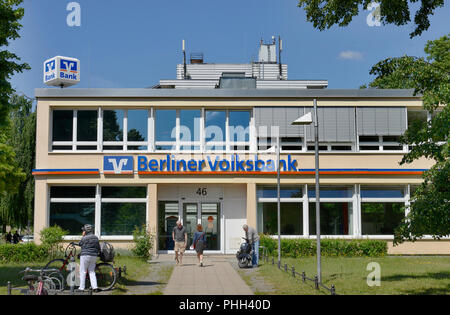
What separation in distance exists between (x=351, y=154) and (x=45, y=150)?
13151 mm

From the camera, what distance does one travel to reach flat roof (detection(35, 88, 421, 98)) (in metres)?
23.9

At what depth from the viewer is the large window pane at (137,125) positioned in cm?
2427

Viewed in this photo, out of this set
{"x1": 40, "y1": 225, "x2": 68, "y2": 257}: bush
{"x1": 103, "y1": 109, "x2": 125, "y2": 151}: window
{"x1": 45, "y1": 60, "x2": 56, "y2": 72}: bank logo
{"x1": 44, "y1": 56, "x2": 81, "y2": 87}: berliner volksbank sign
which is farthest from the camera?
{"x1": 45, "y1": 60, "x2": 56, "y2": 72}: bank logo

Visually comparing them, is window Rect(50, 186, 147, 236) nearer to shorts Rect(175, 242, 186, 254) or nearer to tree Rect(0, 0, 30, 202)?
shorts Rect(175, 242, 186, 254)

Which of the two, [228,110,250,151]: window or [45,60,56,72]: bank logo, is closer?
[228,110,250,151]: window

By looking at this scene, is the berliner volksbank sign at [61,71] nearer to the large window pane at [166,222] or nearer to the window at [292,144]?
the large window pane at [166,222]

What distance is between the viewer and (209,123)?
2445cm

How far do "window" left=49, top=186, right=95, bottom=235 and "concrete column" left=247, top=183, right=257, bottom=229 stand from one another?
6624 mm

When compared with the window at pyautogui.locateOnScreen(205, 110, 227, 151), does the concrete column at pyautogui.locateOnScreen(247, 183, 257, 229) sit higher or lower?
lower

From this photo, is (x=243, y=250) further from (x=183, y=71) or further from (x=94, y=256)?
(x=183, y=71)

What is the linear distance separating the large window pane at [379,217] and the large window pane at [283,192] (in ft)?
9.52

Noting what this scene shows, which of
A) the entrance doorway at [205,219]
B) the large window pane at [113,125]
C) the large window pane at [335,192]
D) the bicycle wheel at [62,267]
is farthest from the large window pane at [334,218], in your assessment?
the bicycle wheel at [62,267]

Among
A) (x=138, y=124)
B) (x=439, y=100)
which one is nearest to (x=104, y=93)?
(x=138, y=124)

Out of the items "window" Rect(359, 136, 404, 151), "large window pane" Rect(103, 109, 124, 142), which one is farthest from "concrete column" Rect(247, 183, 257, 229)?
"large window pane" Rect(103, 109, 124, 142)
